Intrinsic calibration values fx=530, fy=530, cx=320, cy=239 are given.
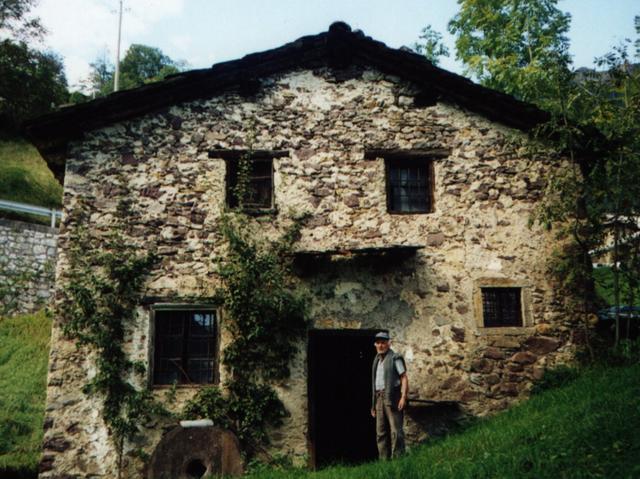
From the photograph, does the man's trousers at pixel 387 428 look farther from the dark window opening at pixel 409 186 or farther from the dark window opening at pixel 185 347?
the dark window opening at pixel 409 186

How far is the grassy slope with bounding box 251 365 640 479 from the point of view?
462 centimetres

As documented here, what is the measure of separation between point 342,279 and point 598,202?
427 centimetres

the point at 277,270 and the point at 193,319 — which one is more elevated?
the point at 277,270

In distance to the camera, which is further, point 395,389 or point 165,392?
point 165,392

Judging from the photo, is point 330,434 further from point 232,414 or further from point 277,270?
point 277,270

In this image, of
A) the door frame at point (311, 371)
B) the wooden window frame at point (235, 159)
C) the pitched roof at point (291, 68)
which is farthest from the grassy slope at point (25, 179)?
the door frame at point (311, 371)

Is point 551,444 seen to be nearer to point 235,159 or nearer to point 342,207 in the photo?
point 342,207

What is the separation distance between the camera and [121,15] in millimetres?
27078

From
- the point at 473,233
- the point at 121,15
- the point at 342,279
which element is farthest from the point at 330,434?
the point at 121,15

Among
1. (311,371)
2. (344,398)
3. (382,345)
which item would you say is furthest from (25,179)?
(382,345)

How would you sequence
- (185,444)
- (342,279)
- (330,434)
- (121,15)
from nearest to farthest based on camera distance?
(185,444) < (342,279) < (330,434) < (121,15)

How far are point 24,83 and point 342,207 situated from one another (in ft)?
71.6

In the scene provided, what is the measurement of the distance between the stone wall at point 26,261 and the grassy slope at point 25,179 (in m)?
6.17

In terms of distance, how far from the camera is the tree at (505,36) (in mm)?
15766
